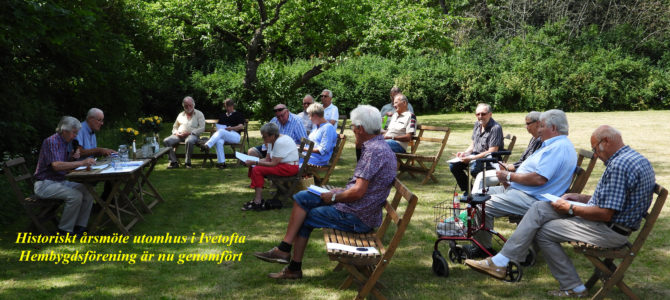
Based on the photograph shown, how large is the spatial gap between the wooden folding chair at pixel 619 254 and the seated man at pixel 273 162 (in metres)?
3.85

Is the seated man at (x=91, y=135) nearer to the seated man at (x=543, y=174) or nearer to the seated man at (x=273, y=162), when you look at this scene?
the seated man at (x=273, y=162)

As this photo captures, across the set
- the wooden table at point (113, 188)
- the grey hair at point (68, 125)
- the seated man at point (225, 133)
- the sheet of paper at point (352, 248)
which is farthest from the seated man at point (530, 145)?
the seated man at point (225, 133)

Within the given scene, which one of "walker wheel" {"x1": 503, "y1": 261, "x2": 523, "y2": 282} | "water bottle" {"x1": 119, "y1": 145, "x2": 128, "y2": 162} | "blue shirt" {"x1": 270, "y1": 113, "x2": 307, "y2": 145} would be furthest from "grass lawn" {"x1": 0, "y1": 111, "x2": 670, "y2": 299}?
"blue shirt" {"x1": 270, "y1": 113, "x2": 307, "y2": 145}

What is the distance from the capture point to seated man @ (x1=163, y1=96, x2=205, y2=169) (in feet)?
34.4

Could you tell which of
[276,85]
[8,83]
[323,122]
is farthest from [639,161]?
[276,85]

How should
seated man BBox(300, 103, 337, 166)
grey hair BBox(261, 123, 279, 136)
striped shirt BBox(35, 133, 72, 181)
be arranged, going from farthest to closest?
seated man BBox(300, 103, 337, 166) → grey hair BBox(261, 123, 279, 136) → striped shirt BBox(35, 133, 72, 181)

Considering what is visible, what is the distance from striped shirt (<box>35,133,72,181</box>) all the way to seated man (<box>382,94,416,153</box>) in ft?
15.1

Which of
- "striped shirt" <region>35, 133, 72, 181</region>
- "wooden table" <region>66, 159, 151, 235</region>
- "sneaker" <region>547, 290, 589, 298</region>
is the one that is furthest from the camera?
"striped shirt" <region>35, 133, 72, 181</region>

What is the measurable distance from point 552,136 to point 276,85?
13.2 meters

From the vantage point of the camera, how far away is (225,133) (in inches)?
416

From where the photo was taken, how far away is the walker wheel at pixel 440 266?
4641 mm

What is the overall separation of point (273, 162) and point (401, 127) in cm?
254

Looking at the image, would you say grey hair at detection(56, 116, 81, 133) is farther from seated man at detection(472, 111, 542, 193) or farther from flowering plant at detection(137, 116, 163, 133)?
seated man at detection(472, 111, 542, 193)

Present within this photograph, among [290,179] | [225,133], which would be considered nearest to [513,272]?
[290,179]
